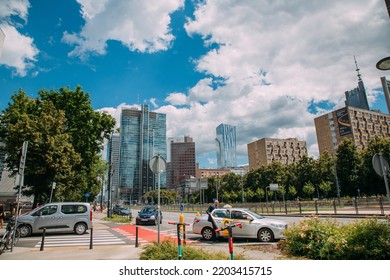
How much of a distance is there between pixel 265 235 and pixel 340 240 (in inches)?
177

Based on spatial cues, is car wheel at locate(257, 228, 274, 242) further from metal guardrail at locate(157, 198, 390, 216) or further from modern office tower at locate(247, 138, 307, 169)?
modern office tower at locate(247, 138, 307, 169)

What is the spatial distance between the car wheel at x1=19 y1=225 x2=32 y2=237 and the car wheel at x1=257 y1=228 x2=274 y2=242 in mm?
11255

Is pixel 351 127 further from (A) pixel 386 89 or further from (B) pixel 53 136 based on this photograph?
(A) pixel 386 89

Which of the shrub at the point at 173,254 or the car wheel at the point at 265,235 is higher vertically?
the shrub at the point at 173,254

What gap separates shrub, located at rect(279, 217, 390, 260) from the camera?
5.70m

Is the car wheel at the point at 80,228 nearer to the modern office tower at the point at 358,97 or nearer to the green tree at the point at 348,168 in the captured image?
the green tree at the point at 348,168

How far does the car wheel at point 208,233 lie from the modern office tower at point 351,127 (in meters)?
87.4

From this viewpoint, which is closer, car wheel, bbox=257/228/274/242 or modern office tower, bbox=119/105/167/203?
car wheel, bbox=257/228/274/242

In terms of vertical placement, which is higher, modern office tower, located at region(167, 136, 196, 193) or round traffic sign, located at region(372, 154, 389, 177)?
modern office tower, located at region(167, 136, 196, 193)

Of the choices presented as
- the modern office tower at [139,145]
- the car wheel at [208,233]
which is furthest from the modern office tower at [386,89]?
the modern office tower at [139,145]

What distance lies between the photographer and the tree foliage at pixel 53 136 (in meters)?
18.5

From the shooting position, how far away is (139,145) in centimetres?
10562

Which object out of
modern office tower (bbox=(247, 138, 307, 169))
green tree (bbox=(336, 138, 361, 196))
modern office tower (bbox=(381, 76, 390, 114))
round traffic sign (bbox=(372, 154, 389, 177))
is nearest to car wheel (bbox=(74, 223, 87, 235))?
round traffic sign (bbox=(372, 154, 389, 177))
